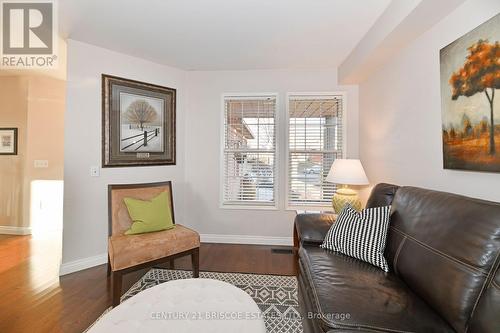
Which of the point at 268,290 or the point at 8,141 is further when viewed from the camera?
the point at 8,141

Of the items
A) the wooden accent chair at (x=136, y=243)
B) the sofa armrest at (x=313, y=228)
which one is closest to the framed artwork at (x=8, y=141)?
the wooden accent chair at (x=136, y=243)

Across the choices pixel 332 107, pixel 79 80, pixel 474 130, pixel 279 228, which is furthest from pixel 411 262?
pixel 79 80

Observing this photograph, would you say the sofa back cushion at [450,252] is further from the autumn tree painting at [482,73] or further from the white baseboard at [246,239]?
the white baseboard at [246,239]

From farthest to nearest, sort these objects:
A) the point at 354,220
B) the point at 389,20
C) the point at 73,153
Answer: the point at 73,153 < the point at 389,20 < the point at 354,220

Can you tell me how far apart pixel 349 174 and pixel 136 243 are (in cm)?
222

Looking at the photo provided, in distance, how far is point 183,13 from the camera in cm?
199

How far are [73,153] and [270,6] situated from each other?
8.08 feet

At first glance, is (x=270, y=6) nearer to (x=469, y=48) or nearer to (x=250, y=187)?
(x=469, y=48)

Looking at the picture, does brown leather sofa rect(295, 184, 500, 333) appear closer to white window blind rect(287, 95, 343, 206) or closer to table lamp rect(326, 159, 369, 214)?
table lamp rect(326, 159, 369, 214)

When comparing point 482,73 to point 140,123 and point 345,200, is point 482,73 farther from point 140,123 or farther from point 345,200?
point 140,123

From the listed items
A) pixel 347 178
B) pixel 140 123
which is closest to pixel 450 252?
pixel 347 178

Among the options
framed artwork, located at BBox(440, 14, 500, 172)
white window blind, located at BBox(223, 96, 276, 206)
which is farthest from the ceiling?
framed artwork, located at BBox(440, 14, 500, 172)

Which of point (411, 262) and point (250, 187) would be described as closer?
point (411, 262)

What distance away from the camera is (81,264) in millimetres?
2484
